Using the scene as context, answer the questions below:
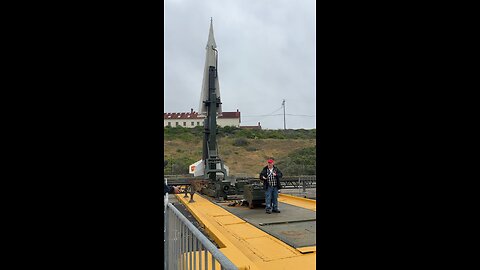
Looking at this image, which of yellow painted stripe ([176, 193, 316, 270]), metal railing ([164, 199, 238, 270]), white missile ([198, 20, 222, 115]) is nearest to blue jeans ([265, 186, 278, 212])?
yellow painted stripe ([176, 193, 316, 270])

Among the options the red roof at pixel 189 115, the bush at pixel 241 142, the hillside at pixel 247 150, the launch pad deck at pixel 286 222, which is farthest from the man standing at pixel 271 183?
the red roof at pixel 189 115

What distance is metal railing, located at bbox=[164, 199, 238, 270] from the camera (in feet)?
6.93

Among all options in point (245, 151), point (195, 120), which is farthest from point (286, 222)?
point (195, 120)

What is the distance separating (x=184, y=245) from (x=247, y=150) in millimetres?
44258

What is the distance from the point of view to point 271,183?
7.64 metres

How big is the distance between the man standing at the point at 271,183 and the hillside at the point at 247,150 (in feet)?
86.9

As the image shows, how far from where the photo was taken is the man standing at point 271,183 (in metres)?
7.60

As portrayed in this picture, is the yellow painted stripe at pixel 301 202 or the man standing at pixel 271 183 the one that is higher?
the man standing at pixel 271 183

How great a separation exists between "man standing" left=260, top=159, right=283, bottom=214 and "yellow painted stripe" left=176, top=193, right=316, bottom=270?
3.27ft

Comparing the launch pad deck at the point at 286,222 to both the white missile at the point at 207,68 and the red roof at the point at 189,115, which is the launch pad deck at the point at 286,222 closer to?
the white missile at the point at 207,68
